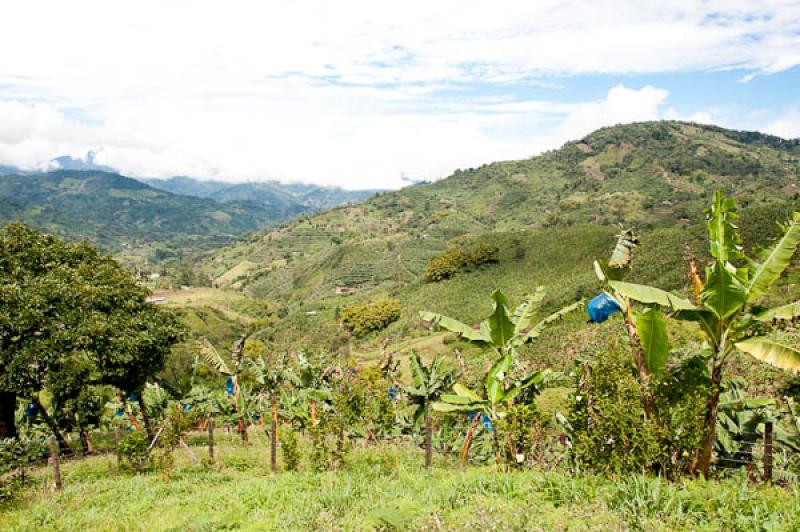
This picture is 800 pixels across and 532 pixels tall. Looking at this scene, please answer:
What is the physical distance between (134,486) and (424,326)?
175 ft

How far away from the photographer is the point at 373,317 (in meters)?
67.4

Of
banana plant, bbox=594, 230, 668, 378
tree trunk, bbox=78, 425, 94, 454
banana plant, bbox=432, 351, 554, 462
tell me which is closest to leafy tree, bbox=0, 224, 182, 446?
tree trunk, bbox=78, 425, 94, 454

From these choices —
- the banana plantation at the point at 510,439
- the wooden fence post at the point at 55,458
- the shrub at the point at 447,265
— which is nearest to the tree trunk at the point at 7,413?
the banana plantation at the point at 510,439

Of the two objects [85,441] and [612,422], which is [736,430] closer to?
[612,422]

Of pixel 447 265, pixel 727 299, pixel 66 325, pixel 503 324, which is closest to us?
pixel 727 299

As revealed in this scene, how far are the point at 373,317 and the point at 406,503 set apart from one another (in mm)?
61337

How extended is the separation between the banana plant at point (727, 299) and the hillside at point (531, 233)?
28.8 m

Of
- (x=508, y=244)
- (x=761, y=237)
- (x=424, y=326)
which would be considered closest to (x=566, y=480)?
(x=761, y=237)

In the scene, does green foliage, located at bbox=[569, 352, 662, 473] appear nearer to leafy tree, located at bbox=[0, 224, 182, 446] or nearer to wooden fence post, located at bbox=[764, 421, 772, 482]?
wooden fence post, located at bbox=[764, 421, 772, 482]

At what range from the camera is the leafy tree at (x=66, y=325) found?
12.4 metres

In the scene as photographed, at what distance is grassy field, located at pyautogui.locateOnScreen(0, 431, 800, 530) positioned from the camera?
5.30m

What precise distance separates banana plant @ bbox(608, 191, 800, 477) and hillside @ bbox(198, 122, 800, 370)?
2883 cm

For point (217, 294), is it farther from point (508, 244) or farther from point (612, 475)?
point (612, 475)

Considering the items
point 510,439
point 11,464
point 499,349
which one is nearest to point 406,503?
point 510,439
